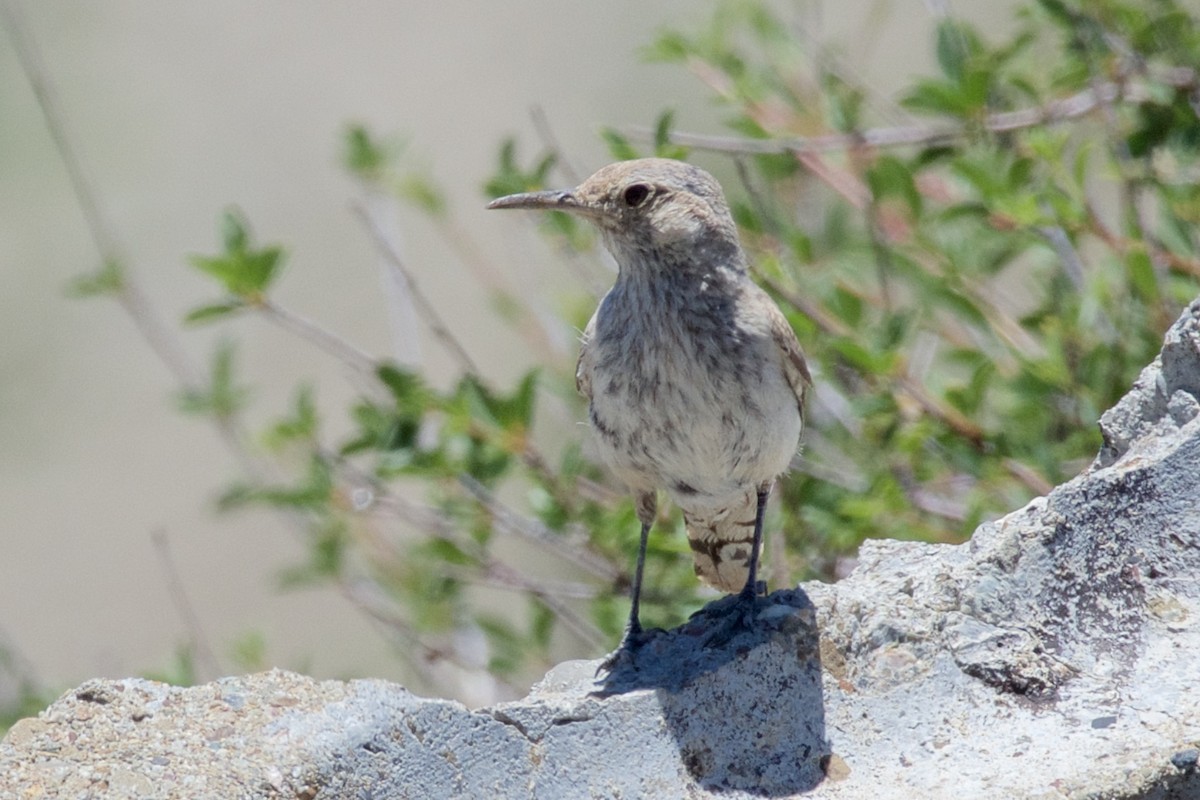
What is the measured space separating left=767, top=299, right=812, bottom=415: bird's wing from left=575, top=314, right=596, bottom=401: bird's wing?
505 mm

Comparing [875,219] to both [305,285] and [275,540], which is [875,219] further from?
[305,285]

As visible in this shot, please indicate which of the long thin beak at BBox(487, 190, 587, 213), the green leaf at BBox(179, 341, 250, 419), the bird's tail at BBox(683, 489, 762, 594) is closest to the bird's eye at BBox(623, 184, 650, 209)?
the long thin beak at BBox(487, 190, 587, 213)

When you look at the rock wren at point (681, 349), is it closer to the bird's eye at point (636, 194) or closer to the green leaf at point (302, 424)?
the bird's eye at point (636, 194)

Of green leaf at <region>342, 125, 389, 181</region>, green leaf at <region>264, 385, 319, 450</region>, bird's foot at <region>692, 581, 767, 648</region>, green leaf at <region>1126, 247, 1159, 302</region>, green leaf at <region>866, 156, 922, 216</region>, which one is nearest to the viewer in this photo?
bird's foot at <region>692, 581, 767, 648</region>

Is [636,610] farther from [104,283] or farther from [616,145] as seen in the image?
[104,283]

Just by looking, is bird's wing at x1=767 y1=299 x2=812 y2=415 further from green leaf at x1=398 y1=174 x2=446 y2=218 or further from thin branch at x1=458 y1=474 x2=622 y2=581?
green leaf at x1=398 y1=174 x2=446 y2=218

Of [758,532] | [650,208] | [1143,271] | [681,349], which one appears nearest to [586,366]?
[681,349]

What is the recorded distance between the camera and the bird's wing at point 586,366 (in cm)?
435

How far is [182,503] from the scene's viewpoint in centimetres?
1031

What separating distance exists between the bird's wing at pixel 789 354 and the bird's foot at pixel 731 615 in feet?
2.05

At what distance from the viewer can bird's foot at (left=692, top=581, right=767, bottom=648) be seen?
3721 mm

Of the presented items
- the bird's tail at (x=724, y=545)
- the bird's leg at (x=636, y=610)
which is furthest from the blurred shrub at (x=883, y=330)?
the bird's leg at (x=636, y=610)

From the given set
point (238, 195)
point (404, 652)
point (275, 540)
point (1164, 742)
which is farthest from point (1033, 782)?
point (238, 195)

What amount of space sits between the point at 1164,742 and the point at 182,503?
27.2 feet
